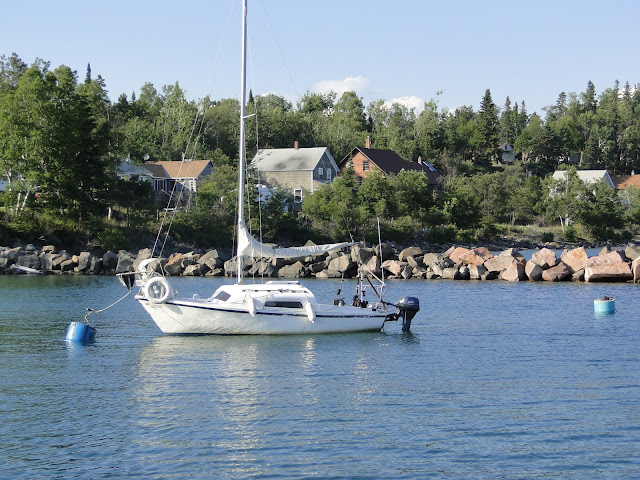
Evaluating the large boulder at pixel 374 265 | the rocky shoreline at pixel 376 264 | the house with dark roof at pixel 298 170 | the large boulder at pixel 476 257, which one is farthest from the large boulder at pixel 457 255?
the house with dark roof at pixel 298 170

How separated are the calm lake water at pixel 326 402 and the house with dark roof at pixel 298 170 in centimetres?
6041

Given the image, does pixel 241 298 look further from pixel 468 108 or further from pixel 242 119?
pixel 468 108

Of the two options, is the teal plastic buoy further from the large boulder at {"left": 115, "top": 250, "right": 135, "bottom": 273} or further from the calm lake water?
the large boulder at {"left": 115, "top": 250, "right": 135, "bottom": 273}

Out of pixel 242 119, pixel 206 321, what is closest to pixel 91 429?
pixel 206 321

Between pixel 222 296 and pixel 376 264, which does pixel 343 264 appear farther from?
pixel 222 296

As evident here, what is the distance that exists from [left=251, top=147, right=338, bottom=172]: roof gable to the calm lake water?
6149 cm

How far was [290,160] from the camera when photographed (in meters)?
96.1

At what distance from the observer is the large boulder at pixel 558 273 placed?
5278cm

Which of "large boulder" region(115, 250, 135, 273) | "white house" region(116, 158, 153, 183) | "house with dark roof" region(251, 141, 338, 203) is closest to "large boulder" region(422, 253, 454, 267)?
"large boulder" region(115, 250, 135, 273)

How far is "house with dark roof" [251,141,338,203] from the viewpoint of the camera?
307ft

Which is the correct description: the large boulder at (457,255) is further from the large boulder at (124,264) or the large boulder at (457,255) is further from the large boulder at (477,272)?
the large boulder at (124,264)

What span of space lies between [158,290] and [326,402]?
35.2 ft

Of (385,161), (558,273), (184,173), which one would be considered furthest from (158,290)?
(385,161)

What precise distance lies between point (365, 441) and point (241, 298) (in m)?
12.8
